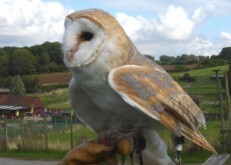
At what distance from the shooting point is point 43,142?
45.9ft

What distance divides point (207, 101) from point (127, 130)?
23.7 metres

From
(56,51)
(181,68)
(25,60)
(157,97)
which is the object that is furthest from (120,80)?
(25,60)

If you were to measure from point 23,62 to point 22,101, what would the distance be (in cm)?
658

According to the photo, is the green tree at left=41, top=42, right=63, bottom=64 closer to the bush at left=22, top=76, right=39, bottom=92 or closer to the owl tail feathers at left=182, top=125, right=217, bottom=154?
the owl tail feathers at left=182, top=125, right=217, bottom=154

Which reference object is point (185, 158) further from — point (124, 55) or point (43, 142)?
point (124, 55)

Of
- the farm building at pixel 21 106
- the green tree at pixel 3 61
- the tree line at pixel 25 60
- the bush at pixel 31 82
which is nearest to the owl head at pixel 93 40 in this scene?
the farm building at pixel 21 106

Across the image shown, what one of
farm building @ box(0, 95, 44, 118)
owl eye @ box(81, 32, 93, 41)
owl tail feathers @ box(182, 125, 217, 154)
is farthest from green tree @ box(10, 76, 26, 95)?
owl tail feathers @ box(182, 125, 217, 154)

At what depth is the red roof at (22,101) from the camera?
1493 inches

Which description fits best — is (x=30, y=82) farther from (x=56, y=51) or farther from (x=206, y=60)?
(x=56, y=51)

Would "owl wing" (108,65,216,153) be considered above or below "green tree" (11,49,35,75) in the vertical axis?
below

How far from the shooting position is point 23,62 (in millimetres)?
45094

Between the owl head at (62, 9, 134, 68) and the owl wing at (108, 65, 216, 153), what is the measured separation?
0.11 m

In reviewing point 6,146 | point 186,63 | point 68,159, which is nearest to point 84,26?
point 68,159

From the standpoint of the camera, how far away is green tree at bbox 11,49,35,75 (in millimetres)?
43537
